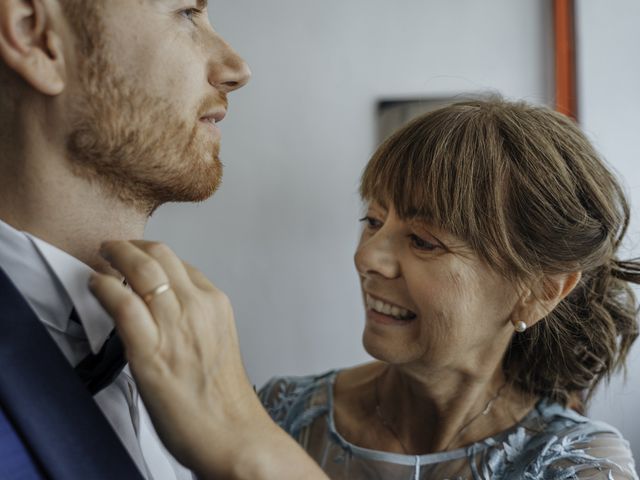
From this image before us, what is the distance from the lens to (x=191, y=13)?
35.9 inches

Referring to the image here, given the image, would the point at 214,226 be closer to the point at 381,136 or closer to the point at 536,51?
the point at 381,136

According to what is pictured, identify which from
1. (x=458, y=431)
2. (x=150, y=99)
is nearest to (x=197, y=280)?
(x=150, y=99)

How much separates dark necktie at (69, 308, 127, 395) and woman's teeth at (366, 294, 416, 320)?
0.56m

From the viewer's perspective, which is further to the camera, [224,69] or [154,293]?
[224,69]

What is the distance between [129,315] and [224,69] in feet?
1.32

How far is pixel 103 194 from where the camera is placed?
33.6 inches

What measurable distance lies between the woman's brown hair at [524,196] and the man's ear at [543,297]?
20 millimetres

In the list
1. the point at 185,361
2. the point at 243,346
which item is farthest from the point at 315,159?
the point at 185,361

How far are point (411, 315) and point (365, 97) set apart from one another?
3.93 ft

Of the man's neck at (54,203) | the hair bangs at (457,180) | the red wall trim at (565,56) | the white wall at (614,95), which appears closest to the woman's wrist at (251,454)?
the man's neck at (54,203)

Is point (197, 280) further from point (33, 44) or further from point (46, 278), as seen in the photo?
point (33, 44)

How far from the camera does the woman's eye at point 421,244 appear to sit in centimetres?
118

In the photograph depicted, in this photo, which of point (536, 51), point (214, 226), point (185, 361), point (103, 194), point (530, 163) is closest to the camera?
point (185, 361)

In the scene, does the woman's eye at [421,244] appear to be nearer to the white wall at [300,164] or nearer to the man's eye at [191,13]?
the man's eye at [191,13]
